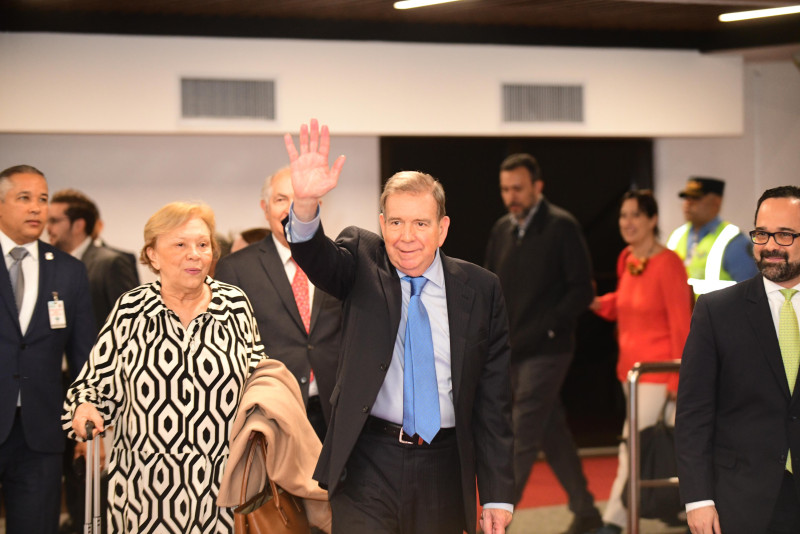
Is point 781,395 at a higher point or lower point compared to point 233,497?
higher

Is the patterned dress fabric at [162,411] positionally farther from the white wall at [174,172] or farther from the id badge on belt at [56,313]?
the white wall at [174,172]

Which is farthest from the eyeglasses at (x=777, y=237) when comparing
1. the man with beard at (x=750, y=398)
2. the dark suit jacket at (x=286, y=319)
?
the dark suit jacket at (x=286, y=319)

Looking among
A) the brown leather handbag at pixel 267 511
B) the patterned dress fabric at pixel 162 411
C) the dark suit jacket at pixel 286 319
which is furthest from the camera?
the dark suit jacket at pixel 286 319

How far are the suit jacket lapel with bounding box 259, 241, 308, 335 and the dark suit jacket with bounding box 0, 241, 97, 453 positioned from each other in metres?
0.84

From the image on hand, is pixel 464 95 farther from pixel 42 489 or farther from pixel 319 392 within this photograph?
pixel 42 489

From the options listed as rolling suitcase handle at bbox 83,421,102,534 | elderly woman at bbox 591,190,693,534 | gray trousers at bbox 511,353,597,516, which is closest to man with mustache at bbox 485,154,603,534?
gray trousers at bbox 511,353,597,516

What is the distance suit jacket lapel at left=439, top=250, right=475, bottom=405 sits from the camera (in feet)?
9.82

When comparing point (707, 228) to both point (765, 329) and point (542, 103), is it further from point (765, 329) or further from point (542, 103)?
point (765, 329)

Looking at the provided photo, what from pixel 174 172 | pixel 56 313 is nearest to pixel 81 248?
pixel 174 172

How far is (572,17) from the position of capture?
629cm

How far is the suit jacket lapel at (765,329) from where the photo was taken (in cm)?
304

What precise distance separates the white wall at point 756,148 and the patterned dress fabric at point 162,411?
5.35m

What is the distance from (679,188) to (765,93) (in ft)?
3.84

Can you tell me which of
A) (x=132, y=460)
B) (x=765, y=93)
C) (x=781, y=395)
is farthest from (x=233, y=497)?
(x=765, y=93)
